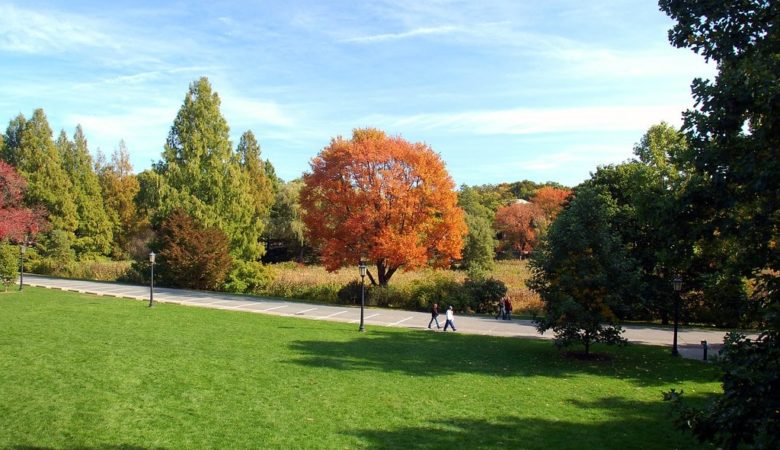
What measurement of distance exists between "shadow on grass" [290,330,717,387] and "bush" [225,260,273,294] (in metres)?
19.8

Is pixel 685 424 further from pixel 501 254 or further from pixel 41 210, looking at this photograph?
pixel 501 254

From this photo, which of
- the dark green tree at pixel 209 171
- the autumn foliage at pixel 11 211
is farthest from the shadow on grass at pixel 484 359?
the autumn foliage at pixel 11 211

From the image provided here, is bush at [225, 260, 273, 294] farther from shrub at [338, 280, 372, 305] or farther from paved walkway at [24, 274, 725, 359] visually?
shrub at [338, 280, 372, 305]

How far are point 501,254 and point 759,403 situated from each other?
2777 inches

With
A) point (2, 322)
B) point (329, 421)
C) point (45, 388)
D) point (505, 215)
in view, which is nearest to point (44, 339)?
point (2, 322)

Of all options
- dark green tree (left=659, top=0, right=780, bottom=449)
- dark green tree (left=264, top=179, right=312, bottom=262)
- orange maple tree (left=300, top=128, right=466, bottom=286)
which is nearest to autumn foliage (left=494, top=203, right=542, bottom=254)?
dark green tree (left=264, top=179, right=312, bottom=262)

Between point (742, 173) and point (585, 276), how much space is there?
38.9 ft

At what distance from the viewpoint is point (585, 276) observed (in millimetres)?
16234

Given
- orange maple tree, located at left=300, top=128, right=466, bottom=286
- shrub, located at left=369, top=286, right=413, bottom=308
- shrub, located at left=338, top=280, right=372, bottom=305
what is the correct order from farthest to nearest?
shrub, located at left=338, top=280, right=372, bottom=305, shrub, located at left=369, top=286, right=413, bottom=308, orange maple tree, located at left=300, top=128, right=466, bottom=286

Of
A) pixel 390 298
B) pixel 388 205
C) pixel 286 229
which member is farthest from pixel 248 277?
pixel 286 229

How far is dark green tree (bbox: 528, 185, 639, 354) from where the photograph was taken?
16.1m

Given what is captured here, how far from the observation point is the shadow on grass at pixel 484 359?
46.2 feet

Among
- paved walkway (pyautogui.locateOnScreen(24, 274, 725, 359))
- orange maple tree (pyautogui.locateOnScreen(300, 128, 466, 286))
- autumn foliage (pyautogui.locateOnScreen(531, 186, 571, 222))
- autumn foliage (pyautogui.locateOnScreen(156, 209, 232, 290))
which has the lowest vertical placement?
paved walkway (pyautogui.locateOnScreen(24, 274, 725, 359))

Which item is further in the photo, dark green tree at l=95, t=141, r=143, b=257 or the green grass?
dark green tree at l=95, t=141, r=143, b=257
